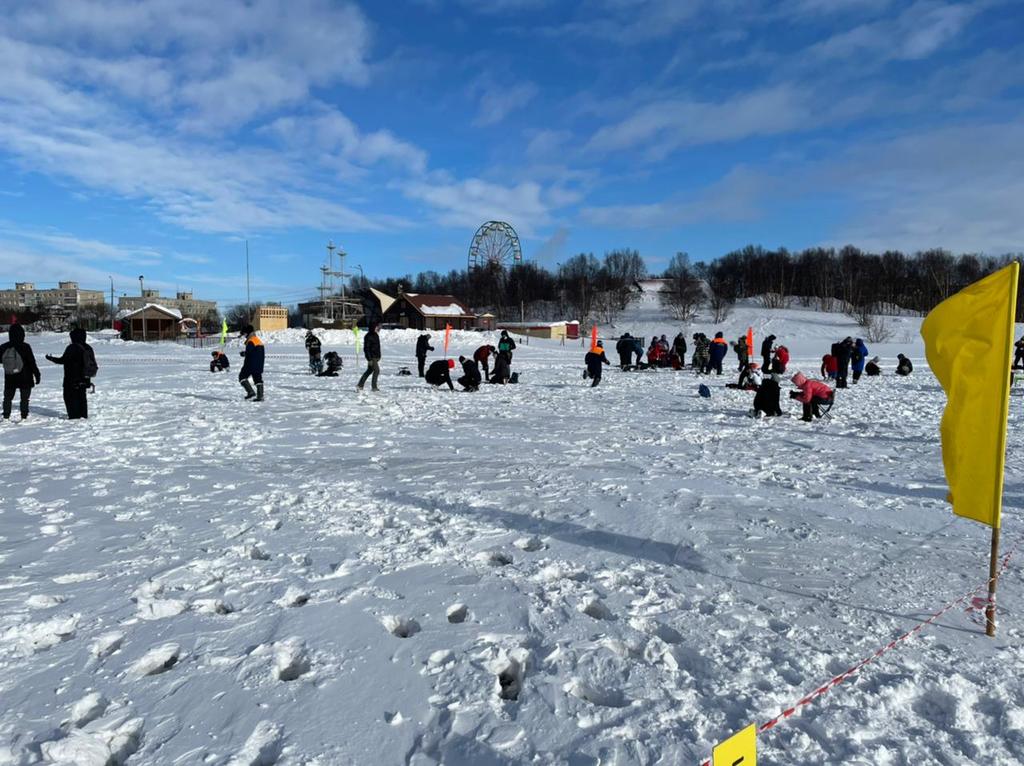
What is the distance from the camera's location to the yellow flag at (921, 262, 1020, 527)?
3.20 metres

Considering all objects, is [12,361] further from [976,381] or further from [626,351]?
[626,351]

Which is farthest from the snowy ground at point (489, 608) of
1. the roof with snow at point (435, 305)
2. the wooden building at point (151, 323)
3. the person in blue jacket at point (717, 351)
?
the roof with snow at point (435, 305)

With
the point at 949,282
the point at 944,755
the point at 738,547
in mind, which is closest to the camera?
the point at 944,755

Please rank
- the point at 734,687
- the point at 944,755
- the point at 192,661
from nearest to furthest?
the point at 944,755 → the point at 734,687 → the point at 192,661

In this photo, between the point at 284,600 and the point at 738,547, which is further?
the point at 738,547

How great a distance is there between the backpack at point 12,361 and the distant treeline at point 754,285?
72.2 m

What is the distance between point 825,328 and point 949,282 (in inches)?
1500

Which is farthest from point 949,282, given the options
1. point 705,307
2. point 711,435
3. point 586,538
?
point 586,538

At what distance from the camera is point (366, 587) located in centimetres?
389

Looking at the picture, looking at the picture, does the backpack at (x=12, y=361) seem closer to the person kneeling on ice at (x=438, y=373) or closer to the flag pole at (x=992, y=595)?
the person kneeling on ice at (x=438, y=373)

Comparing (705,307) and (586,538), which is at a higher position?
(705,307)

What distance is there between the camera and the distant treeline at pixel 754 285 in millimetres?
84812

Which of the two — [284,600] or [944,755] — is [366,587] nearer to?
[284,600]

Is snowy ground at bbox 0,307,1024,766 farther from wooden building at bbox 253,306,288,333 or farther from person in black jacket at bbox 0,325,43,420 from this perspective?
wooden building at bbox 253,306,288,333
